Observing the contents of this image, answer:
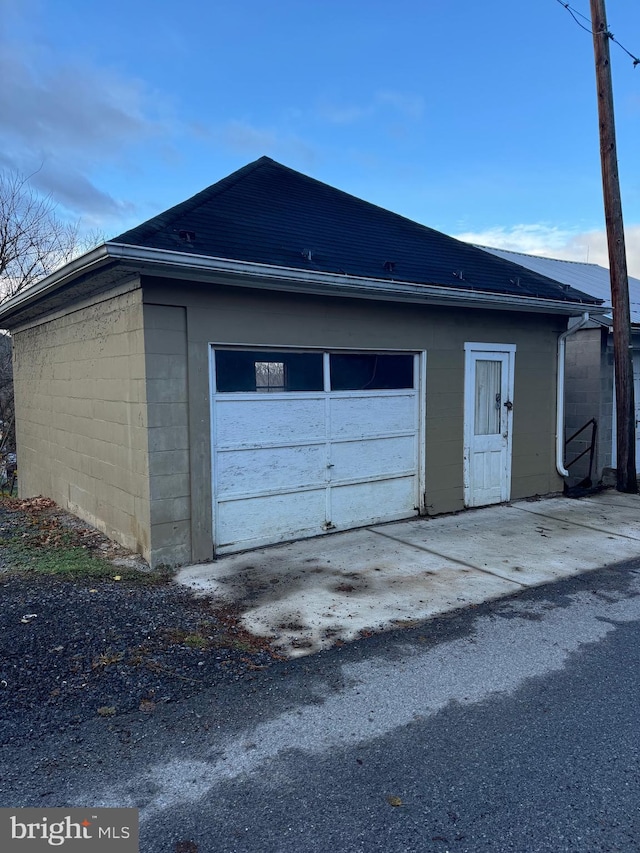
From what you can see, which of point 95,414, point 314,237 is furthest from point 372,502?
point 95,414

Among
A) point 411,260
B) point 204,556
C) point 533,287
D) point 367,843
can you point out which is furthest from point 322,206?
point 367,843

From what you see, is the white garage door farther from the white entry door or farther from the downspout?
the downspout

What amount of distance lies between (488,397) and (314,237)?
3187 mm

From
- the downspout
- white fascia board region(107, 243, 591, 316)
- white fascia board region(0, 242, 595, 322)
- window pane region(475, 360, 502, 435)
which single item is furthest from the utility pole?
window pane region(475, 360, 502, 435)

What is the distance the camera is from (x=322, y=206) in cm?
780

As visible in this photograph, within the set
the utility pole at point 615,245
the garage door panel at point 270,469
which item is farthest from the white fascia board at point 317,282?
the garage door panel at point 270,469

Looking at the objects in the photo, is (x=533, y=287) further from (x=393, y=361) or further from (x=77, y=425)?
(x=77, y=425)

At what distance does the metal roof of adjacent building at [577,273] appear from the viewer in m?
11.4

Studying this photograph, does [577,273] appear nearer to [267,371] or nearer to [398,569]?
[267,371]

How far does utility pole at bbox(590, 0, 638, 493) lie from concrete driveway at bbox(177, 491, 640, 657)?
2.02 metres

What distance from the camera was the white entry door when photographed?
767 cm

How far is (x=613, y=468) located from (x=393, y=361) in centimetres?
515

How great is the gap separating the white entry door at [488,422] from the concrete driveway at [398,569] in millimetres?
581

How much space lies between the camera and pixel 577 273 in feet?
43.3
